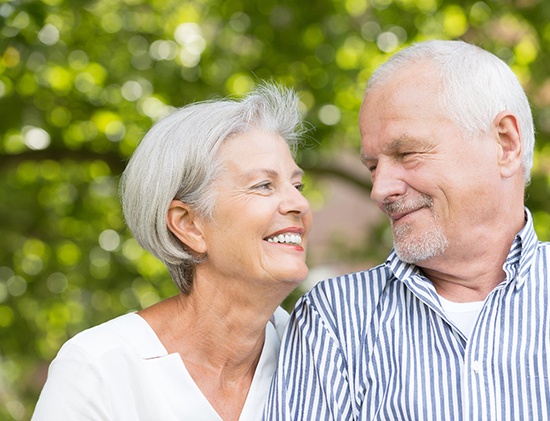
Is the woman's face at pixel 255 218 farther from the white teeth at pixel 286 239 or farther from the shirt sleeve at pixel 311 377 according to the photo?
the shirt sleeve at pixel 311 377

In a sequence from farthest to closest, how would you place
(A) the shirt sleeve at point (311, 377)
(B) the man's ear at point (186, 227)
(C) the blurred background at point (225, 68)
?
(C) the blurred background at point (225, 68) → (B) the man's ear at point (186, 227) → (A) the shirt sleeve at point (311, 377)

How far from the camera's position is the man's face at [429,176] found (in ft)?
9.12

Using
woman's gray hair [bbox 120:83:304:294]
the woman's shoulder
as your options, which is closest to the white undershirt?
woman's gray hair [bbox 120:83:304:294]

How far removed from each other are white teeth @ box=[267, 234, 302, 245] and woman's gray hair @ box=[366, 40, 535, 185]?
526mm

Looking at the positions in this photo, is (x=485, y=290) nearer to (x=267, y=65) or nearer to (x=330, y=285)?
(x=330, y=285)

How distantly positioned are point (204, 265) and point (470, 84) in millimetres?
1005

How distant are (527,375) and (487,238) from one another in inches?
17.8

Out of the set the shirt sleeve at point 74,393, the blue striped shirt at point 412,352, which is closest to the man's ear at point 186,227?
the blue striped shirt at point 412,352

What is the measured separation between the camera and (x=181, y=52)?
632cm

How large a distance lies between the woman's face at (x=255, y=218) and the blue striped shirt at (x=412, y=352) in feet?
0.61

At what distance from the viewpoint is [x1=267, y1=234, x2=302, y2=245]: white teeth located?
2.87 metres

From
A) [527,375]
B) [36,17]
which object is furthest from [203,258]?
[36,17]

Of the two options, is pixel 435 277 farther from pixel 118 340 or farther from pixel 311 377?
pixel 118 340

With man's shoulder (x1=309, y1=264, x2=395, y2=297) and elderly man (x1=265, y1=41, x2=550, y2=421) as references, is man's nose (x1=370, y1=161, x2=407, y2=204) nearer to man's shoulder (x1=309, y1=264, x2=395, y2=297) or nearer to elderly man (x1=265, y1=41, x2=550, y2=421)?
elderly man (x1=265, y1=41, x2=550, y2=421)
